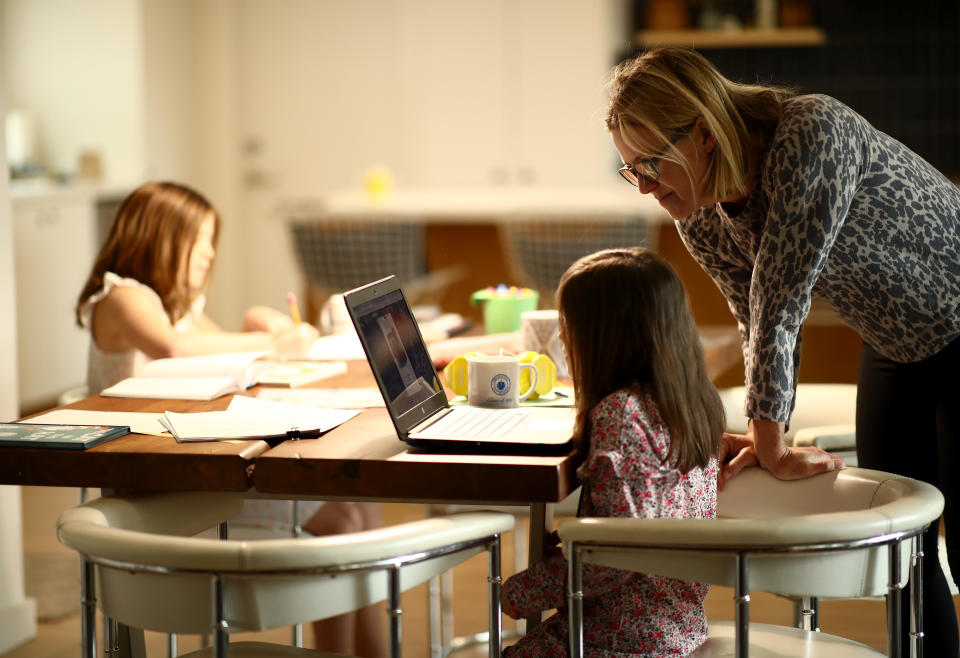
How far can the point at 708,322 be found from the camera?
4.49 m

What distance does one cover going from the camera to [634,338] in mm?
1417

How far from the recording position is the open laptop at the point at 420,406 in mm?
1411

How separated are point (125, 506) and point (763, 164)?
36.5 inches

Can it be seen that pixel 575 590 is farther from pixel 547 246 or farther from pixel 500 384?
pixel 547 246

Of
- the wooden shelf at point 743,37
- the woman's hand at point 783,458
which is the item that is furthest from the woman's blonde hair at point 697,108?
the wooden shelf at point 743,37

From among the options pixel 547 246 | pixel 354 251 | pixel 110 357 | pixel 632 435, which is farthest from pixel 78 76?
pixel 632 435

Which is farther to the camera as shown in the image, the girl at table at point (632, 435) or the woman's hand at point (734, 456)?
the woman's hand at point (734, 456)

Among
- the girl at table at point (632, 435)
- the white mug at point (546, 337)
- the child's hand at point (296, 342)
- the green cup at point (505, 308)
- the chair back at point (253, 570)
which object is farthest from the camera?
the green cup at point (505, 308)

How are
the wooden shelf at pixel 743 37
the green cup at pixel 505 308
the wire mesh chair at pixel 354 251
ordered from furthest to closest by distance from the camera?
the wooden shelf at pixel 743 37
the wire mesh chair at pixel 354 251
the green cup at pixel 505 308

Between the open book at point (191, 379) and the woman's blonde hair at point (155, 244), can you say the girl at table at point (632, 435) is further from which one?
the woman's blonde hair at point (155, 244)

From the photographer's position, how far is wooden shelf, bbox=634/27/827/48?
246 inches

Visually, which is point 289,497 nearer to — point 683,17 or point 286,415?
point 286,415

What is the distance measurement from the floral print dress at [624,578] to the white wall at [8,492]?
4.95 ft

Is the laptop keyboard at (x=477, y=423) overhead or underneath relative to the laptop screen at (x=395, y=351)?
underneath
